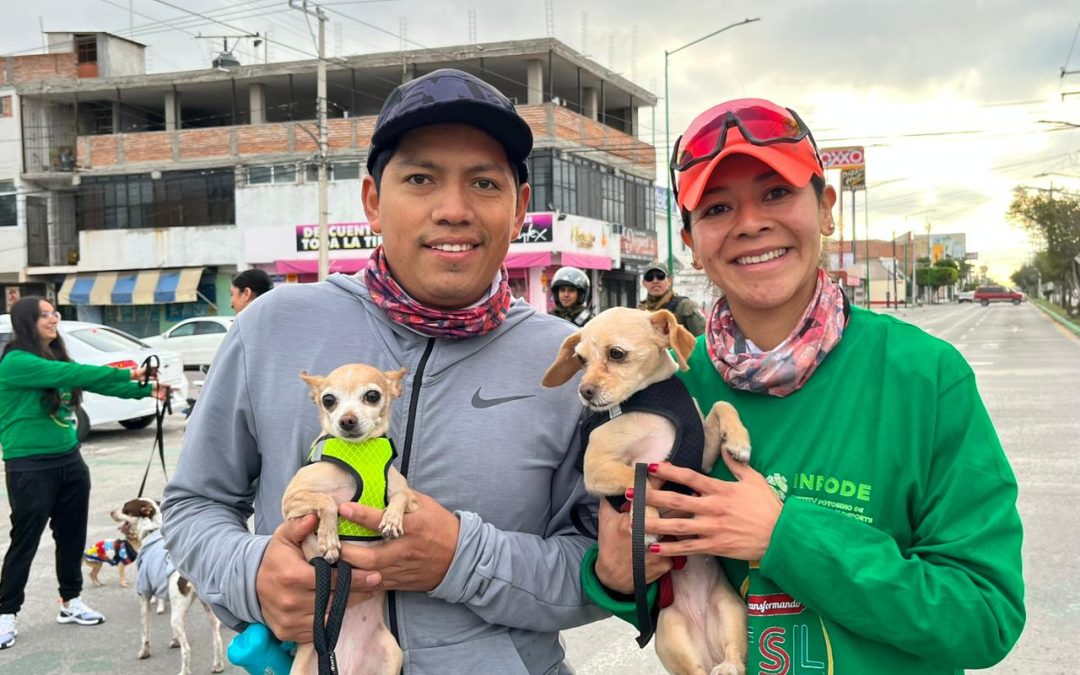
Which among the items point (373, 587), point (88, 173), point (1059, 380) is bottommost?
point (1059, 380)

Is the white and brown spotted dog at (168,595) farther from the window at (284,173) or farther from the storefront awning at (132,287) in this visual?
the storefront awning at (132,287)

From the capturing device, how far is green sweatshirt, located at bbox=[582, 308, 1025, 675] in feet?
5.65

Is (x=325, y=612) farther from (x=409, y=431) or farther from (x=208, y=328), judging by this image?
(x=208, y=328)

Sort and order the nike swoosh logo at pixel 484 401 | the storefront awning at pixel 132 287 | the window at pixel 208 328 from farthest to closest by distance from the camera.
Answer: the storefront awning at pixel 132 287 → the window at pixel 208 328 → the nike swoosh logo at pixel 484 401

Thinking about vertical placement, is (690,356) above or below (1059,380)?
above

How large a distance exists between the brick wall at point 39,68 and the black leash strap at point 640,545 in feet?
148

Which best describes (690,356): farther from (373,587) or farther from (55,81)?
(55,81)

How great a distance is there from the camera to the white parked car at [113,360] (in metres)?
12.9

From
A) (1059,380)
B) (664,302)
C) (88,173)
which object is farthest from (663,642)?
(88,173)

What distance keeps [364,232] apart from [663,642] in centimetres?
3416

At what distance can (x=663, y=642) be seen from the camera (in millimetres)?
2148

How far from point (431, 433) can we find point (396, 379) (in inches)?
6.7

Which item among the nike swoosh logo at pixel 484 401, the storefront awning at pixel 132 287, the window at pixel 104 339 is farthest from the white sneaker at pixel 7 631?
A: the storefront awning at pixel 132 287

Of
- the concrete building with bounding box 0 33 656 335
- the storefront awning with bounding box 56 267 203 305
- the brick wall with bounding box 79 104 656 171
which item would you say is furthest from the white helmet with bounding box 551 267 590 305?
the storefront awning with bounding box 56 267 203 305
